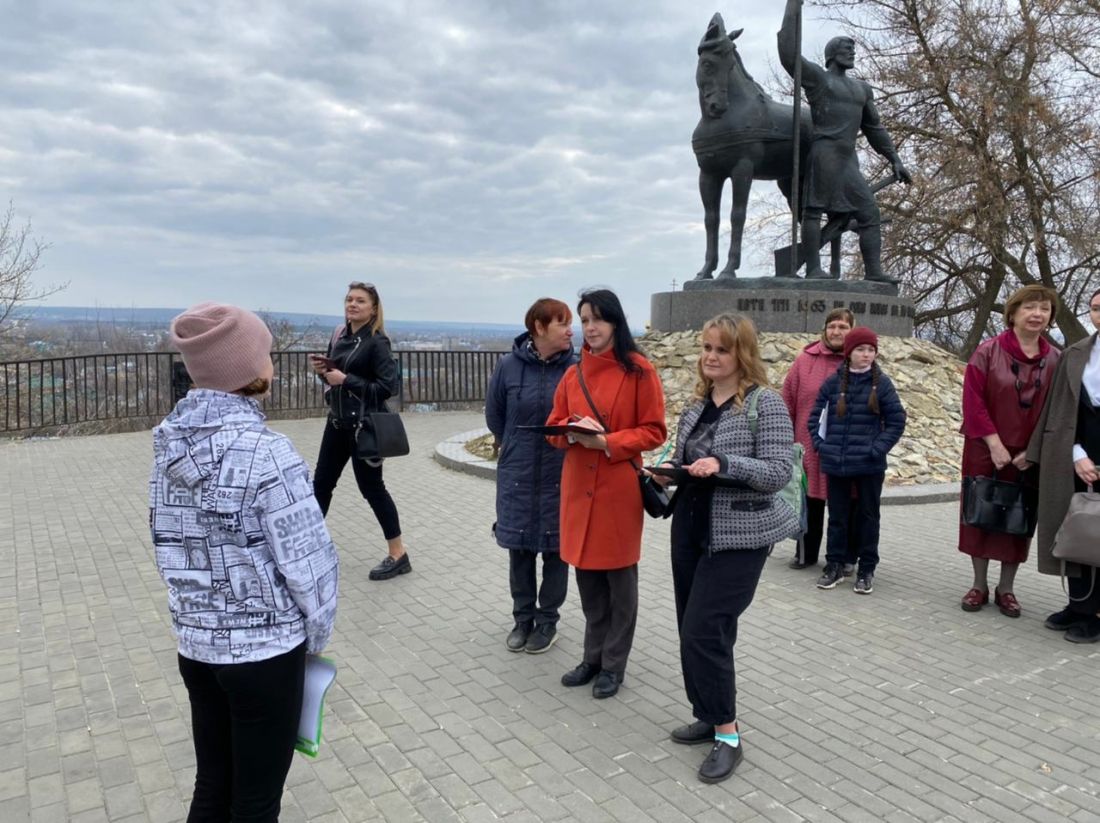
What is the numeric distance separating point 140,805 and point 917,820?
264 cm

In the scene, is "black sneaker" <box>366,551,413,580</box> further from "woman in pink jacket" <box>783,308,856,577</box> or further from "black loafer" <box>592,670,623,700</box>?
"woman in pink jacket" <box>783,308,856,577</box>

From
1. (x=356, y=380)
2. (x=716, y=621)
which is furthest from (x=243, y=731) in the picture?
(x=356, y=380)

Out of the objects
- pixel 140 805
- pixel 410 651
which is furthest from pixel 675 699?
pixel 140 805

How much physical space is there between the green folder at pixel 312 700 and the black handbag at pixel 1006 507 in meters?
3.97

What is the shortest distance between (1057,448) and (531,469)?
2.88 metres

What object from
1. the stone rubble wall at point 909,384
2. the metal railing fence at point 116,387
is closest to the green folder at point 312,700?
the stone rubble wall at point 909,384

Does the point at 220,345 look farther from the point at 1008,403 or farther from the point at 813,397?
the point at 813,397

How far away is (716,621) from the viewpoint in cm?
294

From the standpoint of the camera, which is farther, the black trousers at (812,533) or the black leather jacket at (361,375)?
the black trousers at (812,533)

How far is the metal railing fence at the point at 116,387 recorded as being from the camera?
12.7 metres

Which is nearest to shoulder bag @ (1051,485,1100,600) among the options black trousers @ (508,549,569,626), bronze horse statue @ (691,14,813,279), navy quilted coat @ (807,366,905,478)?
navy quilted coat @ (807,366,905,478)

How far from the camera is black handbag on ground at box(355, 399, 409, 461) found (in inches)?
193

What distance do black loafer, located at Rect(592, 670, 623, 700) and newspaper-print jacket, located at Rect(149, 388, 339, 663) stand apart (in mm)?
1960

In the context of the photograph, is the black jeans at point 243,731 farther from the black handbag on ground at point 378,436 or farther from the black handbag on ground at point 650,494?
the black handbag on ground at point 378,436
